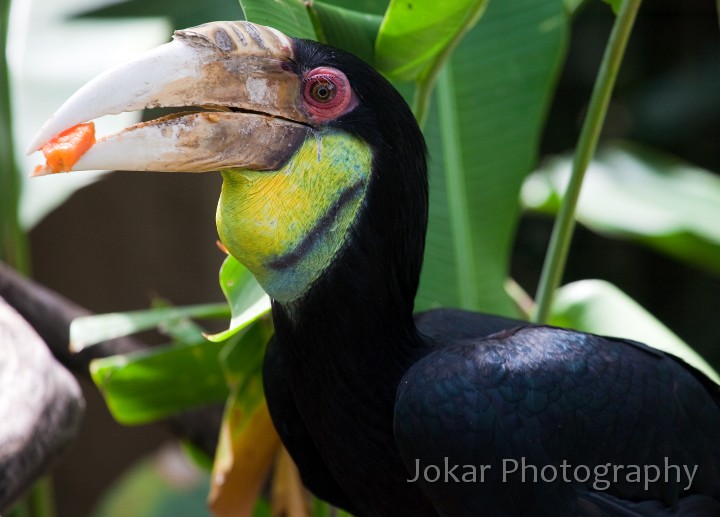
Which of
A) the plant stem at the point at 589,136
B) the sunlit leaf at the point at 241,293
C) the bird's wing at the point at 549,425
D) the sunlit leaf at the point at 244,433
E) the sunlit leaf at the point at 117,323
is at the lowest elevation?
the sunlit leaf at the point at 244,433

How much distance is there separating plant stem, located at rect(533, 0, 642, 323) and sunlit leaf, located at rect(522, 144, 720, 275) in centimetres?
57

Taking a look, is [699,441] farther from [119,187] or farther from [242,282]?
[119,187]

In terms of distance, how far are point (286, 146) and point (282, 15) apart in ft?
0.79

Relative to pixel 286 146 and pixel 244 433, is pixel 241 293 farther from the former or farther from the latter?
pixel 244 433

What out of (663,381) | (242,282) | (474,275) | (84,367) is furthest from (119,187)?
(663,381)

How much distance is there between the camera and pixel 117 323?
1.35 meters

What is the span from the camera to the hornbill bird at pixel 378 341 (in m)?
0.97

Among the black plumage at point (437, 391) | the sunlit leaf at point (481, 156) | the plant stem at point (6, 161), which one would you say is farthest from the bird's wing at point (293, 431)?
the plant stem at point (6, 161)

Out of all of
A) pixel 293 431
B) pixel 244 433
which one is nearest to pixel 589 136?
pixel 293 431

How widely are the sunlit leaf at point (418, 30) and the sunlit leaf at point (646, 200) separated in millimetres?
805

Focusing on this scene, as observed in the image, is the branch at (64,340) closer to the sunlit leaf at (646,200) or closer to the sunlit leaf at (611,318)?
the sunlit leaf at (611,318)

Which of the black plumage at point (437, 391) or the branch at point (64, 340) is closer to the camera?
the black plumage at point (437, 391)

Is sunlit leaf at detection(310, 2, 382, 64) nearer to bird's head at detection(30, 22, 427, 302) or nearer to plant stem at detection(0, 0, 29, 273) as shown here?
bird's head at detection(30, 22, 427, 302)

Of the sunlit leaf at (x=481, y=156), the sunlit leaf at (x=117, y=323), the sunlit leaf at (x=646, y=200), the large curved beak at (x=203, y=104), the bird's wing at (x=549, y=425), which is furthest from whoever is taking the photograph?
the sunlit leaf at (x=646, y=200)
